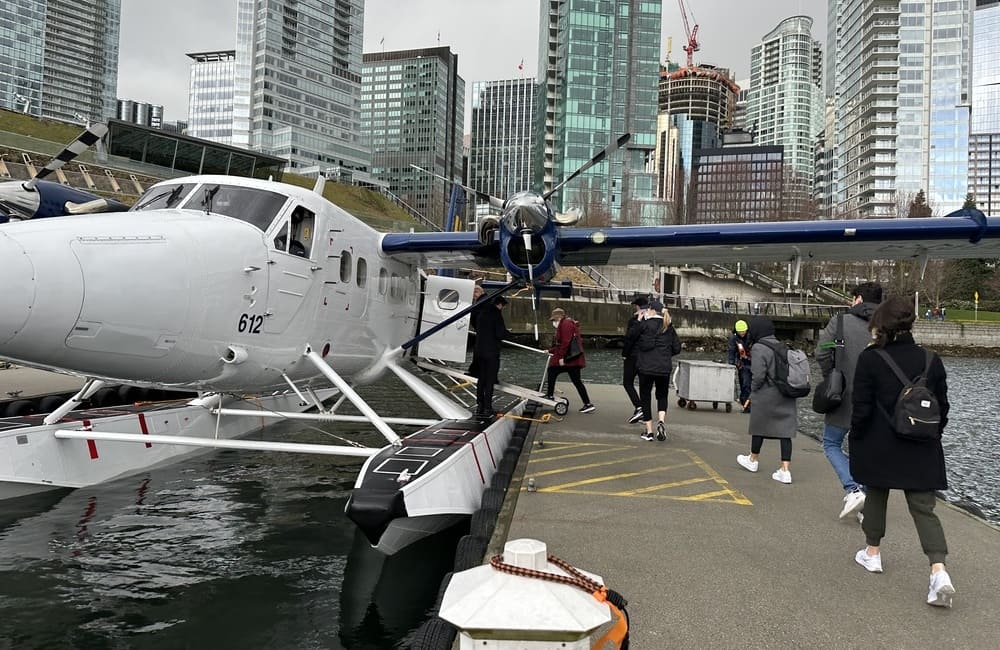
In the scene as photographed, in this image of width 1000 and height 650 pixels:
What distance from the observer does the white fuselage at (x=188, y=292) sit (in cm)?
451

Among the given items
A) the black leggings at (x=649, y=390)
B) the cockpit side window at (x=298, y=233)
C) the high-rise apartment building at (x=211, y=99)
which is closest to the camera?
the cockpit side window at (x=298, y=233)

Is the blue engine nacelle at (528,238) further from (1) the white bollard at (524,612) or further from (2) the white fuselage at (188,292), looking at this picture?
(1) the white bollard at (524,612)

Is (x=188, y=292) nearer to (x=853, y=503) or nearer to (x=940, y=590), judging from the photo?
(x=940, y=590)

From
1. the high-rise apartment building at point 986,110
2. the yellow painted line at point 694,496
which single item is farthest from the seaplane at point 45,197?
the high-rise apartment building at point 986,110

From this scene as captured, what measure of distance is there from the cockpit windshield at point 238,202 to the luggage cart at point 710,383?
9613mm

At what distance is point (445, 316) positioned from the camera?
1129 centimetres

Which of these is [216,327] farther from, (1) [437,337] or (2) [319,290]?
(1) [437,337]

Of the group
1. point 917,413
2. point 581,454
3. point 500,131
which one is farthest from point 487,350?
point 500,131

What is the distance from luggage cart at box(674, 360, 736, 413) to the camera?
1330 centimetres

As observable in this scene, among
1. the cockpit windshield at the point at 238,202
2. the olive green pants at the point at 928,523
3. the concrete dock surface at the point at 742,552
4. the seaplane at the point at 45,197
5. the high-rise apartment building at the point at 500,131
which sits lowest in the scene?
the concrete dock surface at the point at 742,552

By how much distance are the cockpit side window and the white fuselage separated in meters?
0.03

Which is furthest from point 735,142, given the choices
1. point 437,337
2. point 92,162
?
point 437,337

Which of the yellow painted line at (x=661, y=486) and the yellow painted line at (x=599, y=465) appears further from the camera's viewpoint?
the yellow painted line at (x=599, y=465)

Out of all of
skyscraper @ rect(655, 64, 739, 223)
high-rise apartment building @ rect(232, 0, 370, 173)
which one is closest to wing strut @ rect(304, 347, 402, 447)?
high-rise apartment building @ rect(232, 0, 370, 173)
